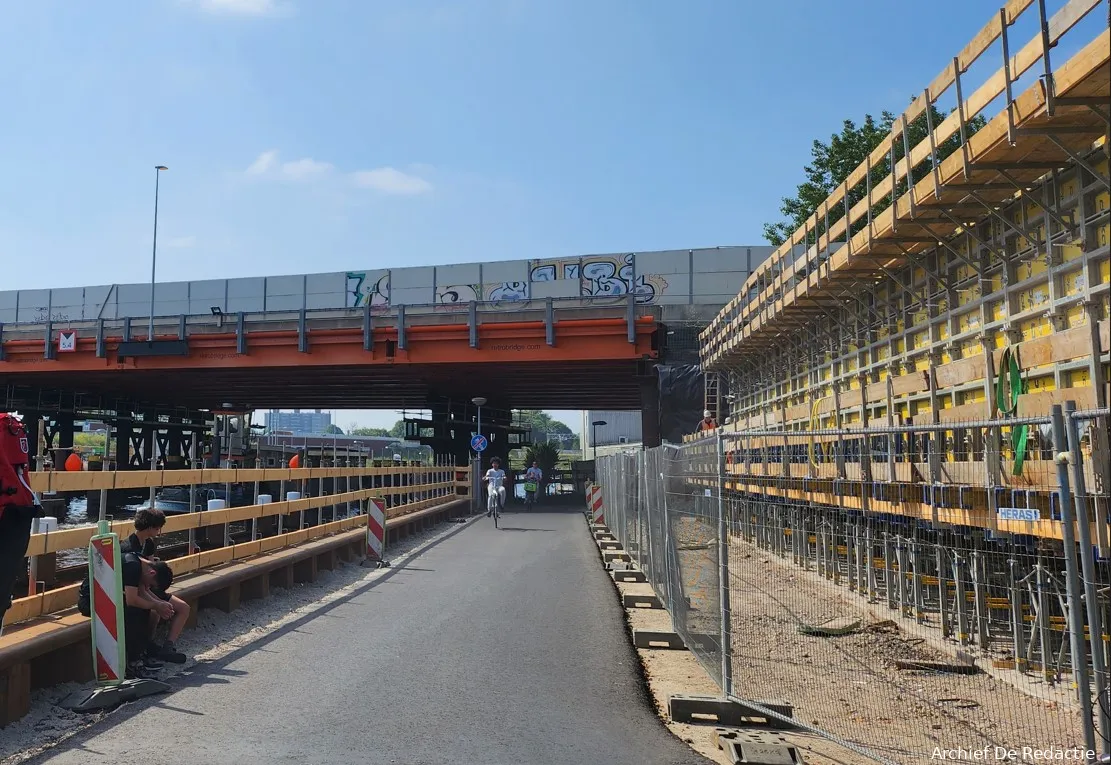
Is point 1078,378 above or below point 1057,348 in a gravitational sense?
below

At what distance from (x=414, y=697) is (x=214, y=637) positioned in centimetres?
293

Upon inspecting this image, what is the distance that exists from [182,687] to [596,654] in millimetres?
3237

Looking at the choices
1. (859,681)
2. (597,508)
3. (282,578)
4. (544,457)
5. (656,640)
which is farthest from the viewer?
(544,457)

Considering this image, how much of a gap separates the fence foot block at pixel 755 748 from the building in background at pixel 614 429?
6931cm

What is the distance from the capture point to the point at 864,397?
36.8 ft

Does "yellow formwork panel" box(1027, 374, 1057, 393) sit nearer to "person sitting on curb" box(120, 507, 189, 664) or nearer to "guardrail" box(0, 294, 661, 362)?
"person sitting on curb" box(120, 507, 189, 664)

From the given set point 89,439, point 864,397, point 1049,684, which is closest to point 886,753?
point 1049,684

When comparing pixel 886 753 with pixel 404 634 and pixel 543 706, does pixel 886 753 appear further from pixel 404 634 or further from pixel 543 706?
pixel 404 634

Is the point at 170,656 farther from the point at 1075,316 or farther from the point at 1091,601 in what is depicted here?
the point at 1075,316

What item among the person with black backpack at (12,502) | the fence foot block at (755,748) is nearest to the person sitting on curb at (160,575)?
the person with black backpack at (12,502)

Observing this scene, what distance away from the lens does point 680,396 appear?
89.3 feet

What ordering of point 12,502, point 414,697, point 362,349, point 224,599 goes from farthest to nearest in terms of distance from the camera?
point 362,349 → point 224,599 → point 414,697 → point 12,502

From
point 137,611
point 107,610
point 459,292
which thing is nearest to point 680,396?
point 459,292

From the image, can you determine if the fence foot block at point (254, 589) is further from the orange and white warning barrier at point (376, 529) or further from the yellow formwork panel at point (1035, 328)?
the yellow formwork panel at point (1035, 328)
